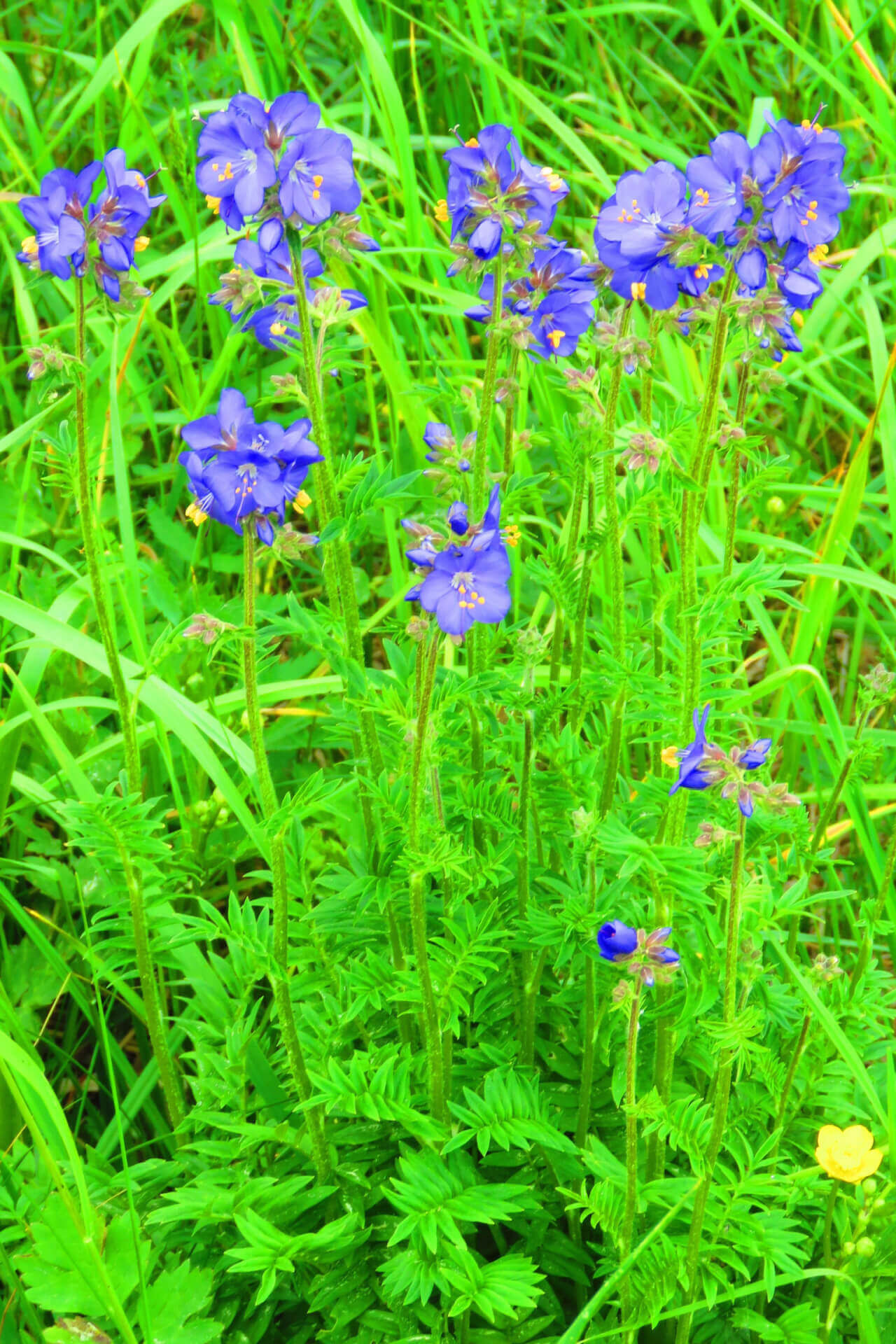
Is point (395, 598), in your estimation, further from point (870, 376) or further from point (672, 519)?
point (870, 376)

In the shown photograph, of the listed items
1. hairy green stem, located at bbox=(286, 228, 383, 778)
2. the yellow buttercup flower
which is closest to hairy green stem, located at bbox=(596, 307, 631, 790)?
hairy green stem, located at bbox=(286, 228, 383, 778)

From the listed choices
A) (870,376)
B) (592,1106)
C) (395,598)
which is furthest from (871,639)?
(592,1106)

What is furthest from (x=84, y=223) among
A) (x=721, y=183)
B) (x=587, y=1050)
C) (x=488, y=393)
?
(x=587, y=1050)

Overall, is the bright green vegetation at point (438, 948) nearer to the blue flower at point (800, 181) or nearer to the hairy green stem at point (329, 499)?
the hairy green stem at point (329, 499)

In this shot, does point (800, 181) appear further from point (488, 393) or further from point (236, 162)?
point (236, 162)

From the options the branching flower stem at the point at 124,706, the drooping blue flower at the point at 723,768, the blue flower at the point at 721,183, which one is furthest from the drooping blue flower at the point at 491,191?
the drooping blue flower at the point at 723,768

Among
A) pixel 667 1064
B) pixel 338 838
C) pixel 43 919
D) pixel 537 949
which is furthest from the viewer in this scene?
pixel 338 838
